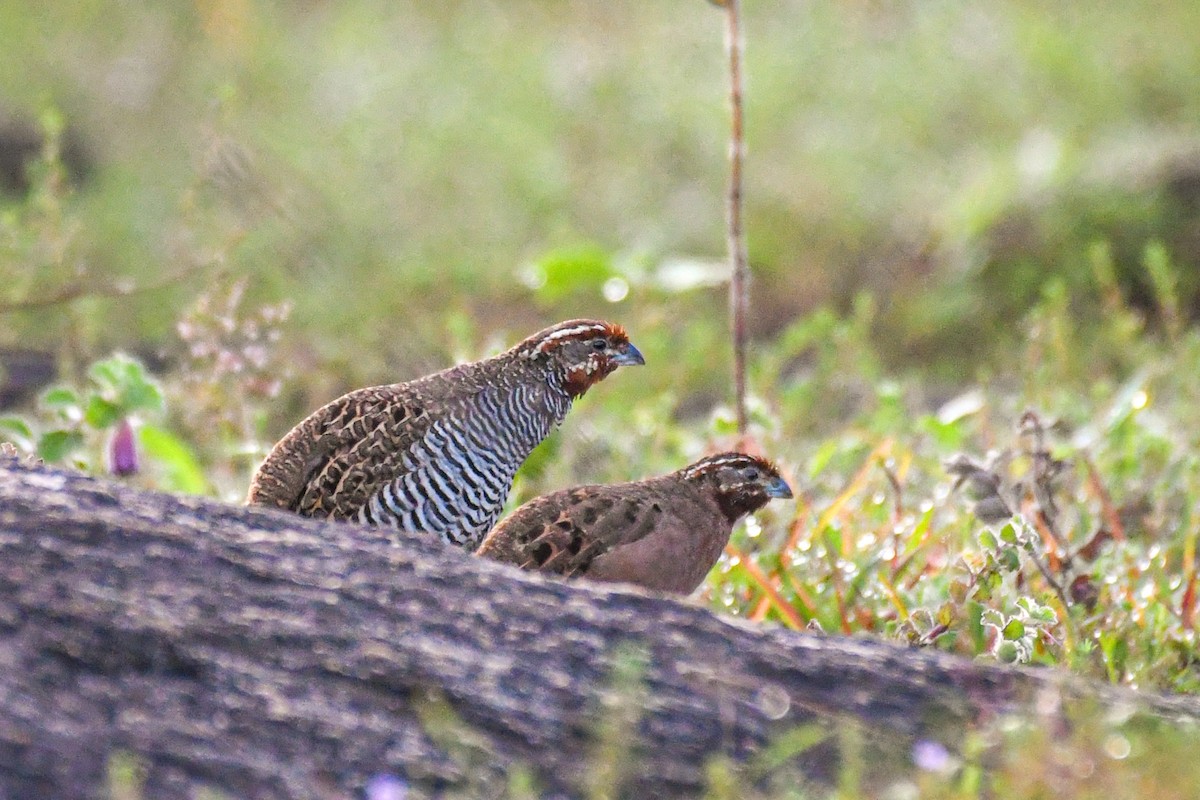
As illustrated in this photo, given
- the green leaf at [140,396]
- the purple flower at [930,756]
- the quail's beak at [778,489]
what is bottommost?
the purple flower at [930,756]

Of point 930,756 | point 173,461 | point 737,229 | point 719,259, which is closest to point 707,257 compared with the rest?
point 719,259

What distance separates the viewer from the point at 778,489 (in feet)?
15.5

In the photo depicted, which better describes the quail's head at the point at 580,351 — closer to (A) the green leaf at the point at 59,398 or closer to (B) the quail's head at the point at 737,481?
(B) the quail's head at the point at 737,481

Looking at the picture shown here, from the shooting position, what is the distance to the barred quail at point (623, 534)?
14.2ft

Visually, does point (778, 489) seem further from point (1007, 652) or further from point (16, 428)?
point (16, 428)

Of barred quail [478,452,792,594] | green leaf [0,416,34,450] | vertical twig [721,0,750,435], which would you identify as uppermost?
vertical twig [721,0,750,435]

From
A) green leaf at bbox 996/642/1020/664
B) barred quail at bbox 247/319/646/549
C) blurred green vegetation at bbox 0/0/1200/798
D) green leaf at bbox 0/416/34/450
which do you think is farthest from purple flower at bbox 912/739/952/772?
green leaf at bbox 0/416/34/450

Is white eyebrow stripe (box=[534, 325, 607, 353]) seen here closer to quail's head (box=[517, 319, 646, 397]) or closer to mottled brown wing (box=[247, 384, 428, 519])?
quail's head (box=[517, 319, 646, 397])

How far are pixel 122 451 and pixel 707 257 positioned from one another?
6295mm

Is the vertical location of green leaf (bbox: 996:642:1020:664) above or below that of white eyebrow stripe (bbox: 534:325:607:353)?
below

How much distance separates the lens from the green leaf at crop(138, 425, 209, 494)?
570 centimetres

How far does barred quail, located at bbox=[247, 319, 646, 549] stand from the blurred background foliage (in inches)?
25.6

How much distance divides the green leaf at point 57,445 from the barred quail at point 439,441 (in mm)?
711

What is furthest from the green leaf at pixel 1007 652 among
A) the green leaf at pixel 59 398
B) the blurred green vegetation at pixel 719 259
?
the green leaf at pixel 59 398
